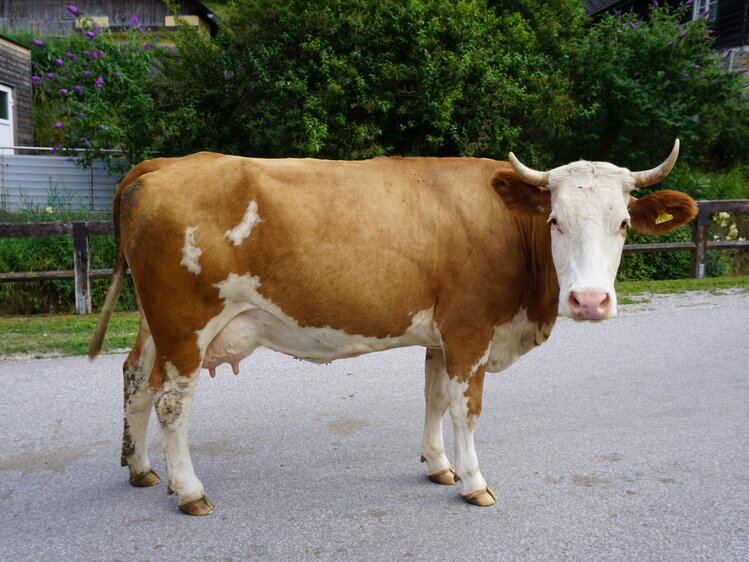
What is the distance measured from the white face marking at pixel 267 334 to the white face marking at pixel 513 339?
0.33 metres

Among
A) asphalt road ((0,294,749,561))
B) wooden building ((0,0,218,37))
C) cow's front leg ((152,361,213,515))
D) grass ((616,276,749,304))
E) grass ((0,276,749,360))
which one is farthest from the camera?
wooden building ((0,0,218,37))

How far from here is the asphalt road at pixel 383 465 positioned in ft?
10.3

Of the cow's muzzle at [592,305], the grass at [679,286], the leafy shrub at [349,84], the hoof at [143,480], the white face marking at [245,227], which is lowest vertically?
the hoof at [143,480]

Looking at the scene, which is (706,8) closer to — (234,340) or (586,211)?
(586,211)

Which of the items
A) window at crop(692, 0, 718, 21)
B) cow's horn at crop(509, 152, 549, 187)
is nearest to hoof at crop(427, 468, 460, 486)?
cow's horn at crop(509, 152, 549, 187)

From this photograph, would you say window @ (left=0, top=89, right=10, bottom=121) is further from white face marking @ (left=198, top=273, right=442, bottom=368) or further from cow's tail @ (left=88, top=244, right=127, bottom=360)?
white face marking @ (left=198, top=273, right=442, bottom=368)

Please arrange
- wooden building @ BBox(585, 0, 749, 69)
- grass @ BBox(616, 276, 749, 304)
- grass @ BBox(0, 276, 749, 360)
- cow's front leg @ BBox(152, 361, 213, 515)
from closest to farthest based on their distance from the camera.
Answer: cow's front leg @ BBox(152, 361, 213, 515), grass @ BBox(0, 276, 749, 360), grass @ BBox(616, 276, 749, 304), wooden building @ BBox(585, 0, 749, 69)

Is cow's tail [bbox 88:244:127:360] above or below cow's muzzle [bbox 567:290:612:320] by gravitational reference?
below

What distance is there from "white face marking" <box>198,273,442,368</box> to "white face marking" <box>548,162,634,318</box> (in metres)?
0.79

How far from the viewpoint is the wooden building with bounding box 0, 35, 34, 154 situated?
2006 cm

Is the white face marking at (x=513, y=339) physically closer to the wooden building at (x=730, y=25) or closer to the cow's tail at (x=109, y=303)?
the cow's tail at (x=109, y=303)

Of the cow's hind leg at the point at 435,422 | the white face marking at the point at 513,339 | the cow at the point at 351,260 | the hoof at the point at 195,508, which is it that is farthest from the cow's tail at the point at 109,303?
the white face marking at the point at 513,339

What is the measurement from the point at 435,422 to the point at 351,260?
1149 millimetres

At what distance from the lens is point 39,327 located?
24.0ft
